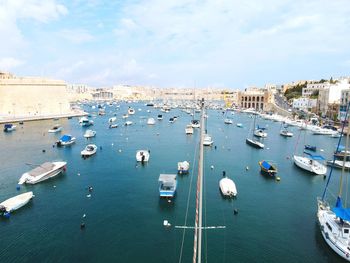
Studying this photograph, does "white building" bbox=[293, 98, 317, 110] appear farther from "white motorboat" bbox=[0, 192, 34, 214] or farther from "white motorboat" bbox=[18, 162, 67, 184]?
"white motorboat" bbox=[0, 192, 34, 214]

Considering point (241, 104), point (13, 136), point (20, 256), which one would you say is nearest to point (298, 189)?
point (20, 256)

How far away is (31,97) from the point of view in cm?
8675

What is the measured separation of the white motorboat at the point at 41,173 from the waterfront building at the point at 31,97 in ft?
193

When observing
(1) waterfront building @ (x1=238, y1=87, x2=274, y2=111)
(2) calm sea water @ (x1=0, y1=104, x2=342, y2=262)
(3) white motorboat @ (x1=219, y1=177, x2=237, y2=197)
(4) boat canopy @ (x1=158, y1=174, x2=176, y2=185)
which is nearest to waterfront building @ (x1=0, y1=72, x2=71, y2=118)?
(2) calm sea water @ (x1=0, y1=104, x2=342, y2=262)

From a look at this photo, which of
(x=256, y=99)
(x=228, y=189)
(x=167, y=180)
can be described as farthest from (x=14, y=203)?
(x=256, y=99)

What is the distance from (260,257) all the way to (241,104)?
12331 centimetres

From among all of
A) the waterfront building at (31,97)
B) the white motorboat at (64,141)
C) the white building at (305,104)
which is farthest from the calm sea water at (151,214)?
the white building at (305,104)

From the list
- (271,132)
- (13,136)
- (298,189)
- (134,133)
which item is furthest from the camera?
(271,132)

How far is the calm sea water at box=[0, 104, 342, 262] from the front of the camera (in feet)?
53.5

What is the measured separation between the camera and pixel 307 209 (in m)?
22.3

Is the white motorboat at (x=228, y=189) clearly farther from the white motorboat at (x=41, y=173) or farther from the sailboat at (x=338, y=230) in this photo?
the white motorboat at (x=41, y=173)

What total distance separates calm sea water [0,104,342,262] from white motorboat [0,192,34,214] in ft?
1.63

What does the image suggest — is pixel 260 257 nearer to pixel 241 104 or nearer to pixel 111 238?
pixel 111 238

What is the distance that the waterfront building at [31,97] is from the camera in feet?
273
